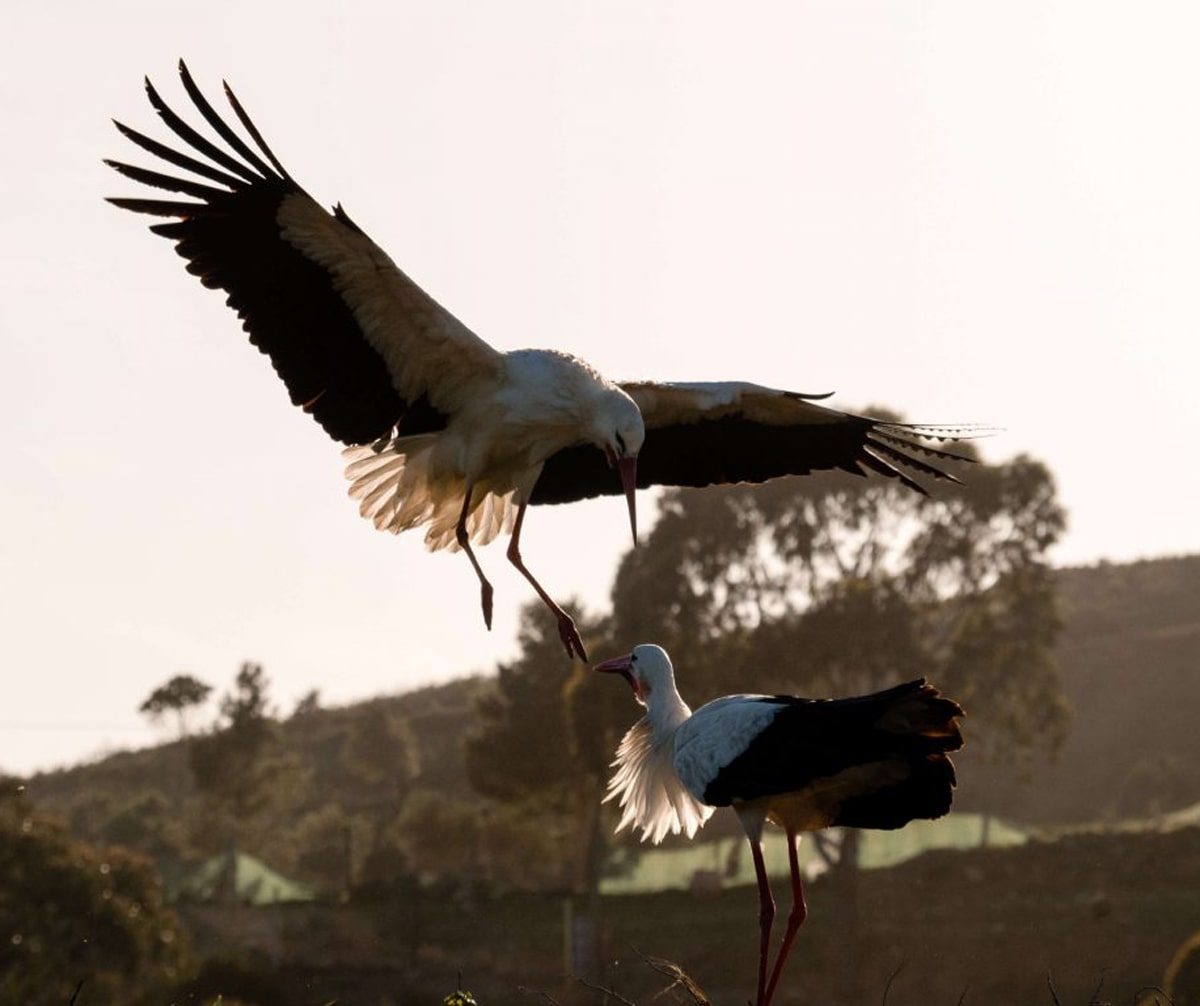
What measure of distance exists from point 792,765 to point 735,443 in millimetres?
3013

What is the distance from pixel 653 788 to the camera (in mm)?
8531

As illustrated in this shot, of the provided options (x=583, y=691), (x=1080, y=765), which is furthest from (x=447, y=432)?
(x=1080, y=765)

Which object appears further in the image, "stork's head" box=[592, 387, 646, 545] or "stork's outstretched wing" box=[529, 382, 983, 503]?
"stork's outstretched wing" box=[529, 382, 983, 503]

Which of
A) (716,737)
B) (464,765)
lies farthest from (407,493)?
(464,765)

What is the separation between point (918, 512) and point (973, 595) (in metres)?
1.57

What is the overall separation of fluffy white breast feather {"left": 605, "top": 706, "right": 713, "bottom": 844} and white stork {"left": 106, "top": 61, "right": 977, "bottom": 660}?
0.91 metres

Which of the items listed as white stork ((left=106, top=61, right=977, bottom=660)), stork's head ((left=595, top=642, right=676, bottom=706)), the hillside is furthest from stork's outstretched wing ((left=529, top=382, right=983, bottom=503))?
the hillside

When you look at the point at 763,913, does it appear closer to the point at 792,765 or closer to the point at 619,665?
the point at 792,765

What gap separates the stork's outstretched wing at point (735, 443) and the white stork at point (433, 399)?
0.01m

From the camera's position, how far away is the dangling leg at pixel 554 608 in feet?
30.2

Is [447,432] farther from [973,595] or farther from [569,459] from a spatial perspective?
[973,595]

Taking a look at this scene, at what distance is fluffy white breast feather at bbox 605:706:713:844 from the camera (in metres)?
8.45

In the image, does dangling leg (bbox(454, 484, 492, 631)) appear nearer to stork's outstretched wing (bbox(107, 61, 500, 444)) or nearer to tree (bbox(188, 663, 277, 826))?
stork's outstretched wing (bbox(107, 61, 500, 444))

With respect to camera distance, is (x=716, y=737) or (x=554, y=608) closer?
(x=716, y=737)
